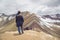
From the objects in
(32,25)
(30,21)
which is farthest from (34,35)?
(30,21)

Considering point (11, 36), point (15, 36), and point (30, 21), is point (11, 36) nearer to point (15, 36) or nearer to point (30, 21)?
point (15, 36)

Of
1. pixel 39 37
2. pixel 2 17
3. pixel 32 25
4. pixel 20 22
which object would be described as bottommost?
pixel 2 17

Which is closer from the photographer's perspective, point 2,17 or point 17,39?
point 17,39

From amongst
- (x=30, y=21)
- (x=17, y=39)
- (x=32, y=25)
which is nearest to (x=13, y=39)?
(x=17, y=39)

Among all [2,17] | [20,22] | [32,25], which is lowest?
[2,17]

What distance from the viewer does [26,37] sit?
1097cm

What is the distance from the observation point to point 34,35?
38.2ft

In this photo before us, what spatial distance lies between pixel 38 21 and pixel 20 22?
1528 centimetres

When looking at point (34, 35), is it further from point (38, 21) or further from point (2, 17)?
point (2, 17)

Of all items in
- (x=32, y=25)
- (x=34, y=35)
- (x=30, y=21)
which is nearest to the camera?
(x=34, y=35)

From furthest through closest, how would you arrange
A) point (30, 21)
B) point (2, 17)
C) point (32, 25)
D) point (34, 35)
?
1. point (2, 17)
2. point (30, 21)
3. point (32, 25)
4. point (34, 35)

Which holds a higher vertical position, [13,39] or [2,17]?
[13,39]

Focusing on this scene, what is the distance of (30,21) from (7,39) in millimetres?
15982

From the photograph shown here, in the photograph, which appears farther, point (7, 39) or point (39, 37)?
point (39, 37)
